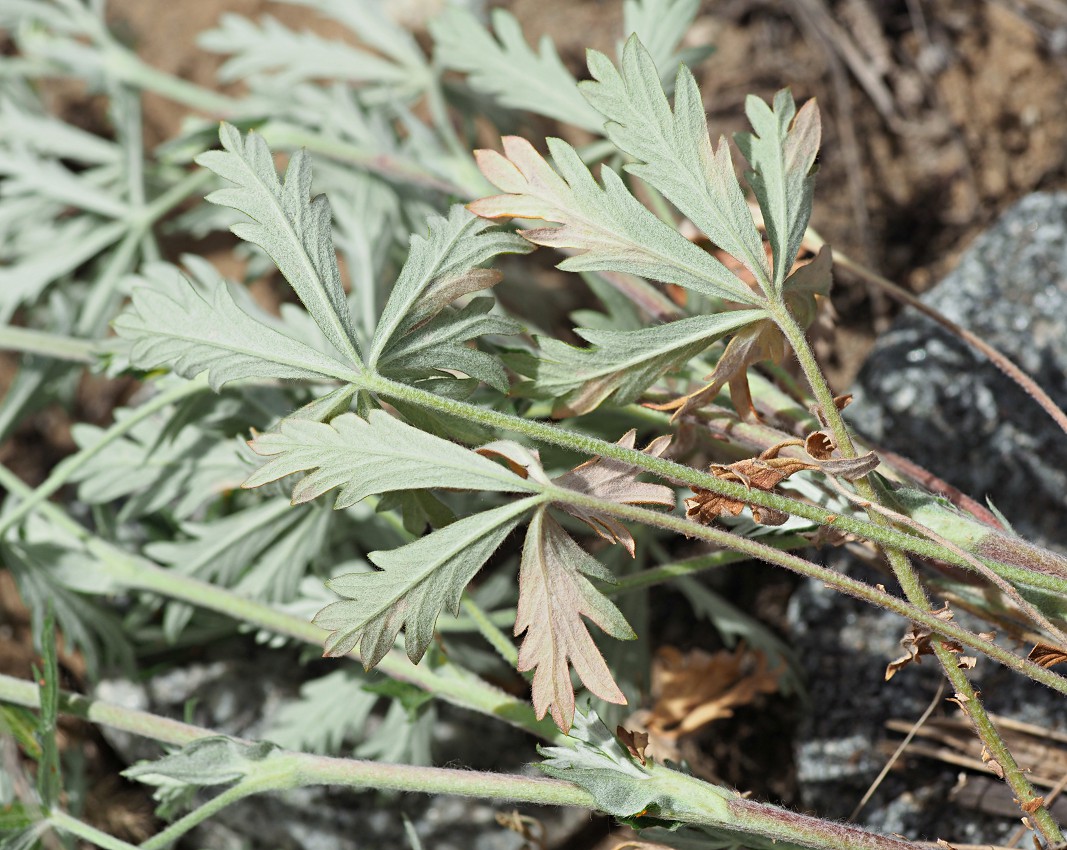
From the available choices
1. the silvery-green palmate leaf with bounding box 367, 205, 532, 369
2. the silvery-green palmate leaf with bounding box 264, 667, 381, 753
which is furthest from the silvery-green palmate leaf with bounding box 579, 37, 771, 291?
the silvery-green palmate leaf with bounding box 264, 667, 381, 753

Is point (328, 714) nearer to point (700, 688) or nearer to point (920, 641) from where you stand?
point (700, 688)

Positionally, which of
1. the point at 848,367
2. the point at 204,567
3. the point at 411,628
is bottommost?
the point at 204,567

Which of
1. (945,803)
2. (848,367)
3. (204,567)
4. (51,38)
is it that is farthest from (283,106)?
(945,803)

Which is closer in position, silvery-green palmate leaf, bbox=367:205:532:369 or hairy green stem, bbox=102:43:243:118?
silvery-green palmate leaf, bbox=367:205:532:369

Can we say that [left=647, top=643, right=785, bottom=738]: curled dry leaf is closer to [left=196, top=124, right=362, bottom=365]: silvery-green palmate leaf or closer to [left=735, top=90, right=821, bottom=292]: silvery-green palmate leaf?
[left=735, top=90, right=821, bottom=292]: silvery-green palmate leaf

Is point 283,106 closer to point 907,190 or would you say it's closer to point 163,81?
point 163,81

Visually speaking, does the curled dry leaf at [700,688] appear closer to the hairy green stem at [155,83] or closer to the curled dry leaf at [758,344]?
the curled dry leaf at [758,344]
